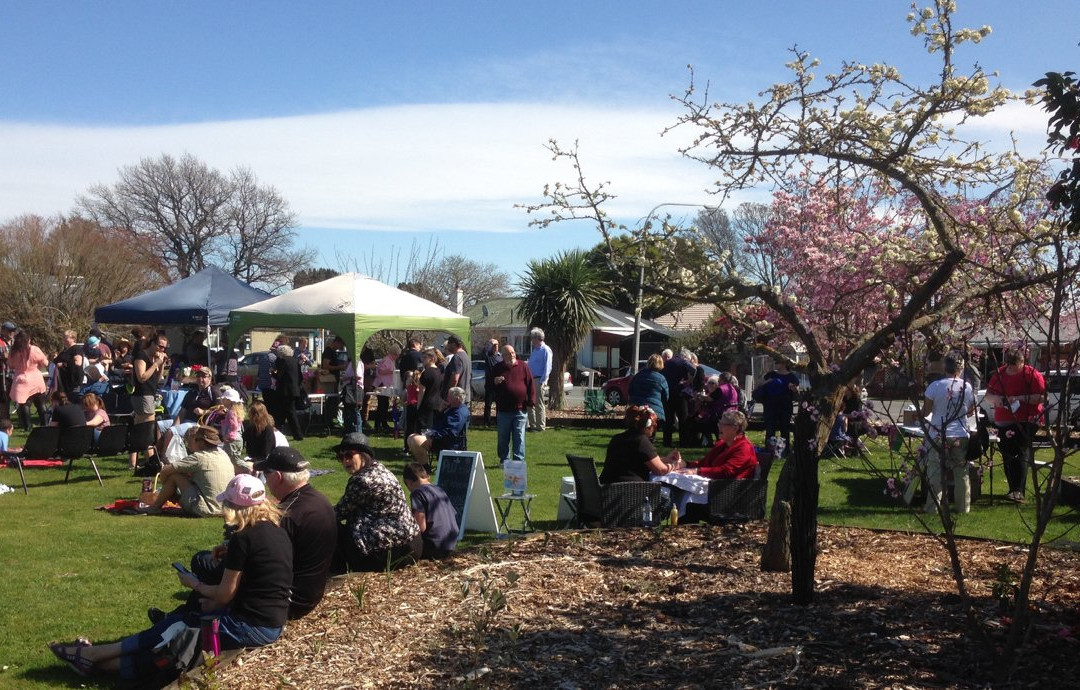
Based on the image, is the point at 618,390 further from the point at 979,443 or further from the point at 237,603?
the point at 237,603

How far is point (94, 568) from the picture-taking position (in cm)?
779

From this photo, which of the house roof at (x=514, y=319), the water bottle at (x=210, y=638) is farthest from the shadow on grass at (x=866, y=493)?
the house roof at (x=514, y=319)

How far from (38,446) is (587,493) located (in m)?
6.90

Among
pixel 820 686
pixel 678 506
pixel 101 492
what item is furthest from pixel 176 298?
pixel 820 686

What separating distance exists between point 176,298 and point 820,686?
18.5m

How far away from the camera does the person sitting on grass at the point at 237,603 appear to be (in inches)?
207

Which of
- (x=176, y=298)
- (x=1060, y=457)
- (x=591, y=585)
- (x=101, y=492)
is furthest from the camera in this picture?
(x=176, y=298)

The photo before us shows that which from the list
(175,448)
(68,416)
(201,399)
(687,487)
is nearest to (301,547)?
(687,487)

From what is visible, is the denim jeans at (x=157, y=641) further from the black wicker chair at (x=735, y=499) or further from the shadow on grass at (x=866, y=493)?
the shadow on grass at (x=866, y=493)

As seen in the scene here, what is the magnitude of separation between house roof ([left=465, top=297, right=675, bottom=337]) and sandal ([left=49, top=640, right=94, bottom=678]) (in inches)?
1183

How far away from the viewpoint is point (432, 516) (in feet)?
23.8

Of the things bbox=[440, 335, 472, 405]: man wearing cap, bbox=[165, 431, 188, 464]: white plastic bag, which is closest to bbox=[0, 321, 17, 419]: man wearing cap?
bbox=[440, 335, 472, 405]: man wearing cap

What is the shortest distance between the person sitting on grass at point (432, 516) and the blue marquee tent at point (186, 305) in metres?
13.9

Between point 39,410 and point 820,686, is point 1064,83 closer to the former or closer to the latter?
point 820,686
